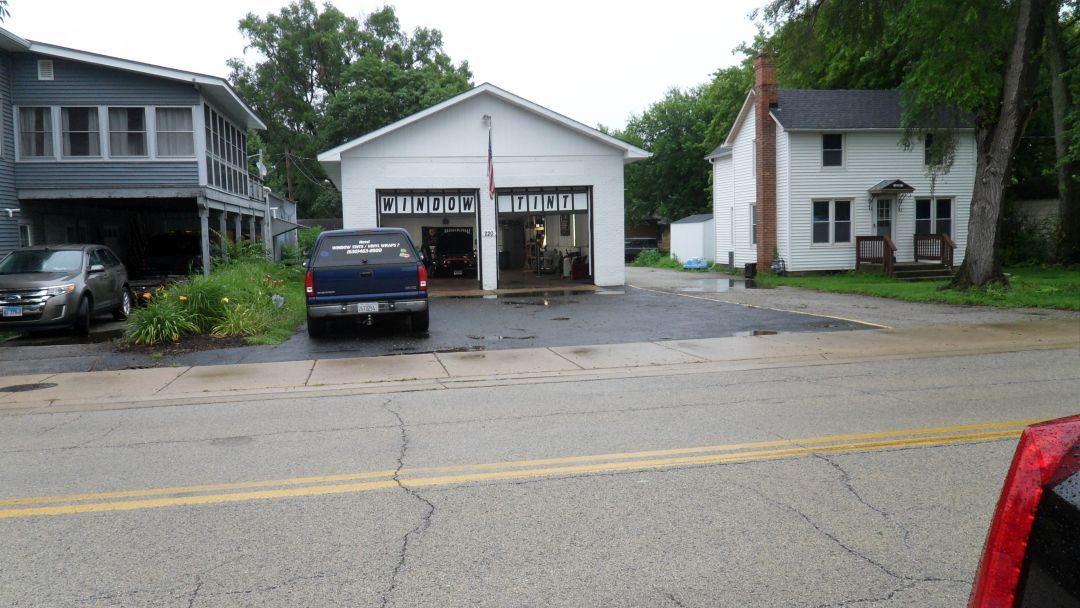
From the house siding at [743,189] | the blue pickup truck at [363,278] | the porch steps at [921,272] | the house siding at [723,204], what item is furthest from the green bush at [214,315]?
the house siding at [723,204]

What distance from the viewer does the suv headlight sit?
1463 cm

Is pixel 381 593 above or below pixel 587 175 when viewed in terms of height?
below

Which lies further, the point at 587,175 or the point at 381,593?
the point at 587,175

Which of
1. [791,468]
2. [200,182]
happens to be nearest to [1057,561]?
[791,468]

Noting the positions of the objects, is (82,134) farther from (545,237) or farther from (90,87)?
(545,237)

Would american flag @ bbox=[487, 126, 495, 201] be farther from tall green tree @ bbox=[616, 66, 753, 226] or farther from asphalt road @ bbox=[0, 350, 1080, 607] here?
tall green tree @ bbox=[616, 66, 753, 226]

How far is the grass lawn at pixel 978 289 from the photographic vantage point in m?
18.3

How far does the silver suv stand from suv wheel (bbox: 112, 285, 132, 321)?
1.05 feet

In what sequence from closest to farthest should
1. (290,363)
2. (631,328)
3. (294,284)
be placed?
(290,363) → (631,328) → (294,284)

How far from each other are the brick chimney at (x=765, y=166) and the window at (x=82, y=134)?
22.9 meters

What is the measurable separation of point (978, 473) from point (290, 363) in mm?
9182

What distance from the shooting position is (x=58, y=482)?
19.8ft

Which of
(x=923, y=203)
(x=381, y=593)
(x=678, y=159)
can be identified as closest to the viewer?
(x=381, y=593)

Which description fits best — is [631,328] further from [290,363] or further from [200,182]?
[200,182]
